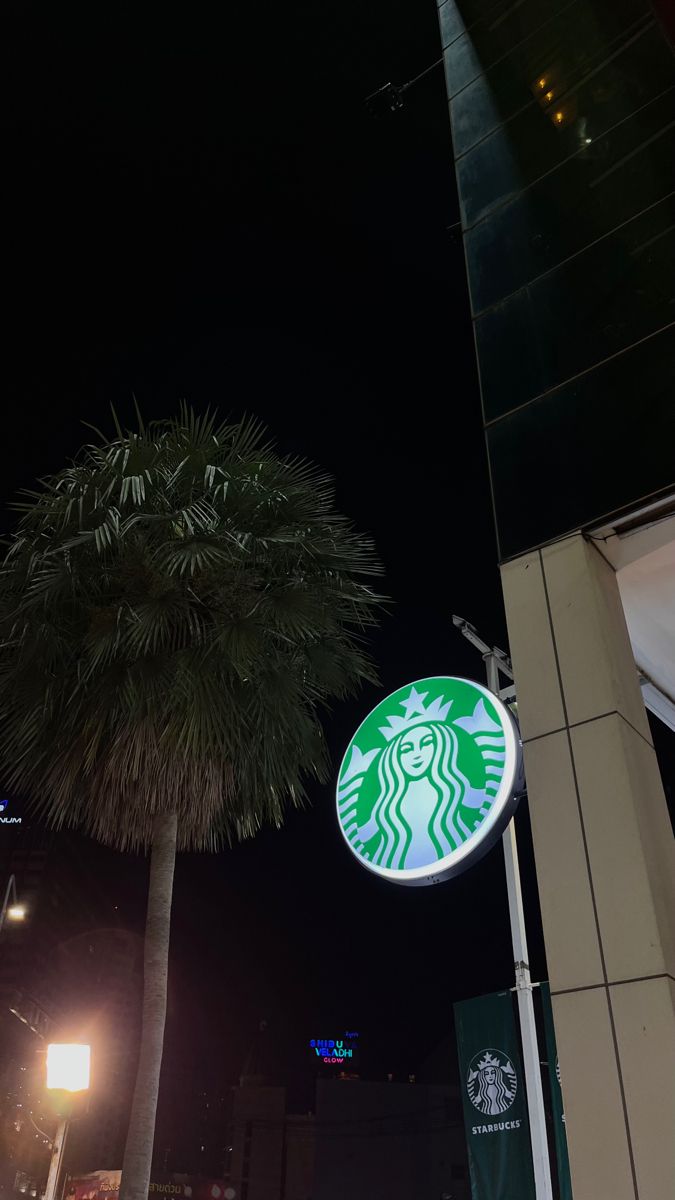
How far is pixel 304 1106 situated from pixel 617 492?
7686 cm

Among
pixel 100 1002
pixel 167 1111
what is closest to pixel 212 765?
pixel 167 1111

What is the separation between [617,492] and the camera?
4750 millimetres

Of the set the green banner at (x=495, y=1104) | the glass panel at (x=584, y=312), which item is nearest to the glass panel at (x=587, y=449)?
the glass panel at (x=584, y=312)

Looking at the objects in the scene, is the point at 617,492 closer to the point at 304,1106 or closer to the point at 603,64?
the point at 603,64

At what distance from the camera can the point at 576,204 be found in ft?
19.2

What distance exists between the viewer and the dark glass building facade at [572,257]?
4930mm

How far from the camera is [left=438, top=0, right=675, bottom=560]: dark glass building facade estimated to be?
4.93 m

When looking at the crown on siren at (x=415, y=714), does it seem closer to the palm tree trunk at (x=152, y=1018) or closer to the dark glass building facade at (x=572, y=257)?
the dark glass building facade at (x=572, y=257)

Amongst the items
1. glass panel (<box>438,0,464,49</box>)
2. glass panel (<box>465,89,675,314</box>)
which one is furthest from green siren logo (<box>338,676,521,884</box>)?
glass panel (<box>438,0,464,49</box>)

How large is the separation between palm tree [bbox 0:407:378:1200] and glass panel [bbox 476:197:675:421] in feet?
11.8

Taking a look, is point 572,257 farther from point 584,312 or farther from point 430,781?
point 430,781

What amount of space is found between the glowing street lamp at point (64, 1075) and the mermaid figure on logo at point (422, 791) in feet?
17.9

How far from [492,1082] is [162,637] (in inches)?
247

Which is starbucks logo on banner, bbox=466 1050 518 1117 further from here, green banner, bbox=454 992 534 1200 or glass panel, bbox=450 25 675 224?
glass panel, bbox=450 25 675 224
